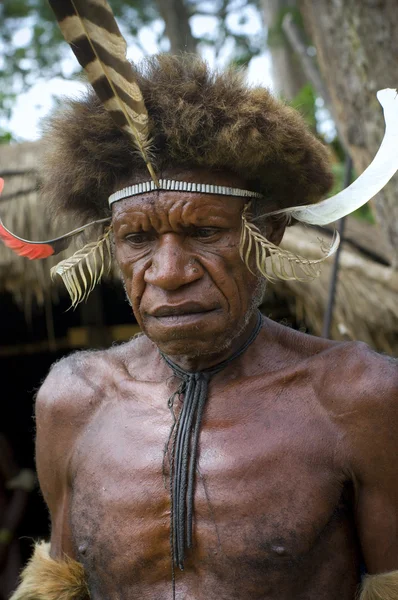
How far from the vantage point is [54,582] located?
263 centimetres

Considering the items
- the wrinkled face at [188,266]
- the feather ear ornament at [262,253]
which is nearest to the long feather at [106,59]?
the wrinkled face at [188,266]

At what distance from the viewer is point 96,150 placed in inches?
96.1

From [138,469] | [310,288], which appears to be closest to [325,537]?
[138,469]

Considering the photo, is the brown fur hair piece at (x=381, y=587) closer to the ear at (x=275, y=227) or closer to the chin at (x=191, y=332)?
the chin at (x=191, y=332)

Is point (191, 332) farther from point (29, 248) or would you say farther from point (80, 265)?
point (29, 248)

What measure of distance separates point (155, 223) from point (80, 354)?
731mm

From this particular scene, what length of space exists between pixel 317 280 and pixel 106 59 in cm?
344

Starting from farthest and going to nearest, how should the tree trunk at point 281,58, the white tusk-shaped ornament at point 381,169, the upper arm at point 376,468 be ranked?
the tree trunk at point 281,58 < the upper arm at point 376,468 < the white tusk-shaped ornament at point 381,169

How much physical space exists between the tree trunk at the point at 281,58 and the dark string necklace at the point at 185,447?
10083 mm

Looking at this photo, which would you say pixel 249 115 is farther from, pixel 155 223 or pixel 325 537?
pixel 325 537

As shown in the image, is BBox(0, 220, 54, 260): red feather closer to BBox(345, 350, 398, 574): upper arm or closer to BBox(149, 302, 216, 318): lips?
BBox(149, 302, 216, 318): lips

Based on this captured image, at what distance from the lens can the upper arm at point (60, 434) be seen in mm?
2730

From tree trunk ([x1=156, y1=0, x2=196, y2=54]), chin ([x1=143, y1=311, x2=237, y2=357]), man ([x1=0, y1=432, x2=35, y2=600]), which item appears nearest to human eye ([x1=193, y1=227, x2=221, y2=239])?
chin ([x1=143, y1=311, x2=237, y2=357])

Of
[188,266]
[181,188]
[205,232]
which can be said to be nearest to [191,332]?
[188,266]
